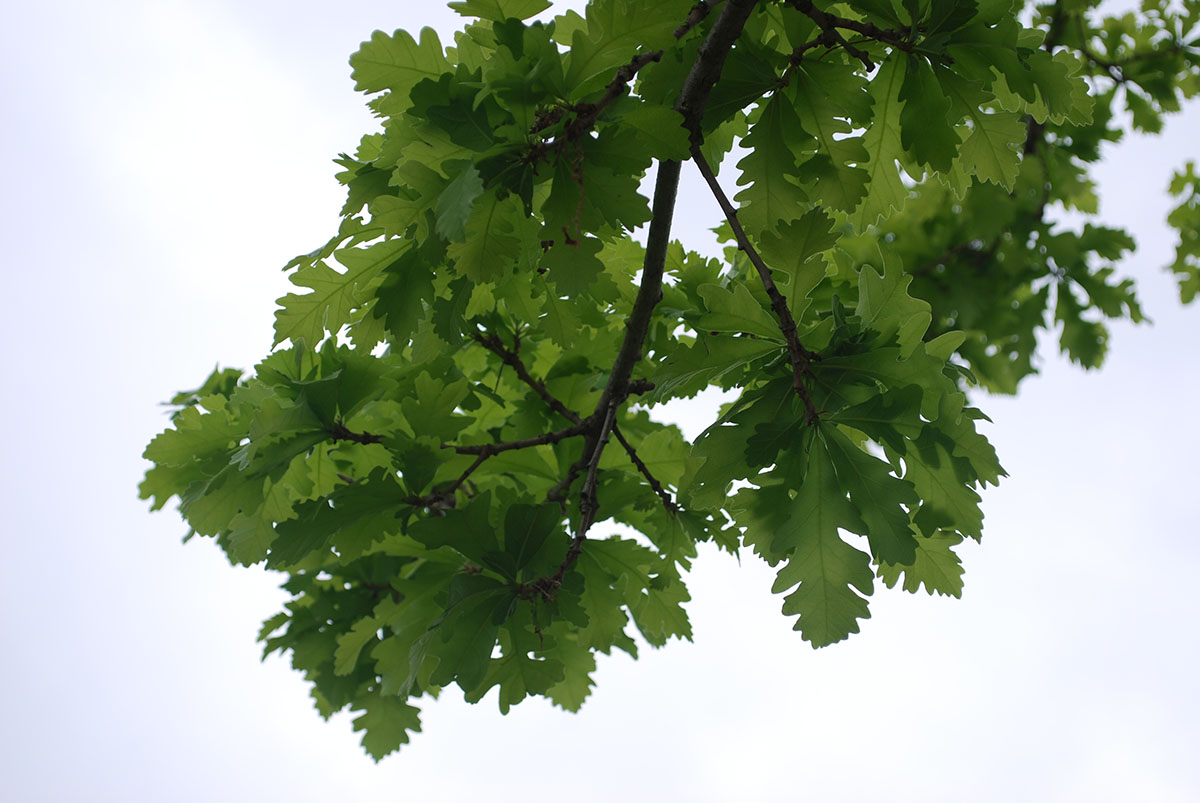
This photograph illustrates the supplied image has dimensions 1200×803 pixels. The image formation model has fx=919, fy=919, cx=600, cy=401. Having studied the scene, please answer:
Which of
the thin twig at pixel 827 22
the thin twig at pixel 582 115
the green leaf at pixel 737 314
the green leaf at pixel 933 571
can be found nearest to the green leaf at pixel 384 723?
the green leaf at pixel 933 571

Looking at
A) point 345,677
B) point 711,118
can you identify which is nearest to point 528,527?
point 711,118

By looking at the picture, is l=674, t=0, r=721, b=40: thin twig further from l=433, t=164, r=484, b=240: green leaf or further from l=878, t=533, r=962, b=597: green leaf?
l=878, t=533, r=962, b=597: green leaf

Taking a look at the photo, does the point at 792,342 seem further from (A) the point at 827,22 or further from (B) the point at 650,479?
(B) the point at 650,479

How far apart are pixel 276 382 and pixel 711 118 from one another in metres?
0.97

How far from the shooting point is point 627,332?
74.4 inches

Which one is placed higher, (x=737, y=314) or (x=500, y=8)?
(x=500, y=8)

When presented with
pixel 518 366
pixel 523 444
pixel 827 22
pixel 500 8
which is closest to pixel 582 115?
pixel 500 8

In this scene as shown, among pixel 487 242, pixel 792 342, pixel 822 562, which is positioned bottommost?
pixel 822 562

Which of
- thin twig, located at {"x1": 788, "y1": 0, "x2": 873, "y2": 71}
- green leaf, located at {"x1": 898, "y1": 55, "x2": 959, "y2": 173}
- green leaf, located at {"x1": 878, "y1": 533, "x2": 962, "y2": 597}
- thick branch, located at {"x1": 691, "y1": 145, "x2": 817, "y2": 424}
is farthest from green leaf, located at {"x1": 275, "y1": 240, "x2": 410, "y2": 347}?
green leaf, located at {"x1": 878, "y1": 533, "x2": 962, "y2": 597}

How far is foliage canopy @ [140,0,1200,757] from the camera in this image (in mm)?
1312

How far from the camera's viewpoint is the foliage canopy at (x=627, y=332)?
1.31m

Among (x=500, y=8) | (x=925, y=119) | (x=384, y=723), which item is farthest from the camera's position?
(x=384, y=723)

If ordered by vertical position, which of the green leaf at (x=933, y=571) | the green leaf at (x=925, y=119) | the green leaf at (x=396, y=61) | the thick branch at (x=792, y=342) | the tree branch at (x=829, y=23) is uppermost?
the tree branch at (x=829, y=23)

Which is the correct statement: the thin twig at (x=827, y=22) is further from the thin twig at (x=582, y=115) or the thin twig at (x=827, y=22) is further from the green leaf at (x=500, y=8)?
the green leaf at (x=500, y=8)
